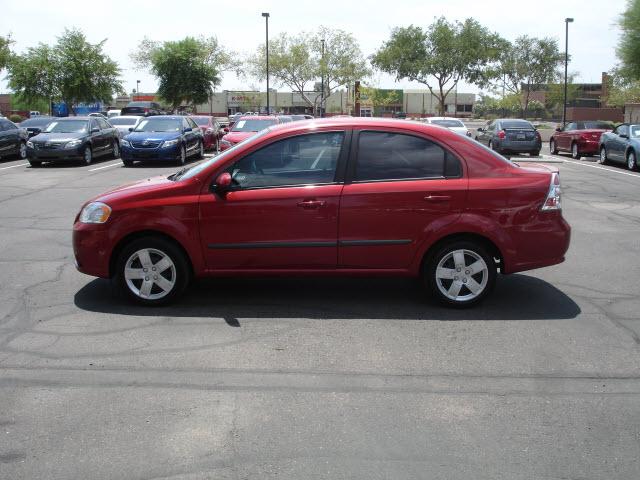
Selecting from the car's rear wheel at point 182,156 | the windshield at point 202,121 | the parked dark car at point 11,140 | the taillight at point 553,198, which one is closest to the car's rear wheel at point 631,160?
the car's rear wheel at point 182,156

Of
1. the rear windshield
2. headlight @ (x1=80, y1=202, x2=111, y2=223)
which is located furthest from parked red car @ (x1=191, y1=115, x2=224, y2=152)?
headlight @ (x1=80, y1=202, x2=111, y2=223)

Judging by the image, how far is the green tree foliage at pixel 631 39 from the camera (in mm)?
31781

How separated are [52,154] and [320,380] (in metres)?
18.6

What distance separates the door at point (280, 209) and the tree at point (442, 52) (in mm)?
52886

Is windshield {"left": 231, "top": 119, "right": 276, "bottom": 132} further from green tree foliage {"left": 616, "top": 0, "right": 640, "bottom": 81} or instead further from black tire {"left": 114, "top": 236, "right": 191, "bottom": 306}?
green tree foliage {"left": 616, "top": 0, "right": 640, "bottom": 81}

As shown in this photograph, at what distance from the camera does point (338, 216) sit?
6133 millimetres

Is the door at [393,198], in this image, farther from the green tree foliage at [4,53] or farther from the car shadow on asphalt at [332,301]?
the green tree foliage at [4,53]

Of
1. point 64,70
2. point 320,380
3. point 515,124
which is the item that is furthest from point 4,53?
point 320,380

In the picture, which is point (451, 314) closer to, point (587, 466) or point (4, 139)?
point (587, 466)

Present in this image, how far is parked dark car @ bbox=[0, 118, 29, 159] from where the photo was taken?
23.2 metres

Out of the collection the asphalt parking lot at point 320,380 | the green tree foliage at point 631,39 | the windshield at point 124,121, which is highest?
the green tree foliage at point 631,39

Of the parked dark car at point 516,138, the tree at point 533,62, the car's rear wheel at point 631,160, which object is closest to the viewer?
the car's rear wheel at point 631,160

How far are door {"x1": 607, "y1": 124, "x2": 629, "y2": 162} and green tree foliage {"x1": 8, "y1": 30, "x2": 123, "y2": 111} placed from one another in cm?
2977

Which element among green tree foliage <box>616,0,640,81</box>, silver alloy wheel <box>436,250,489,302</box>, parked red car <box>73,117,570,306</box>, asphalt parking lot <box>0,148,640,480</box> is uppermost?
green tree foliage <box>616,0,640,81</box>
